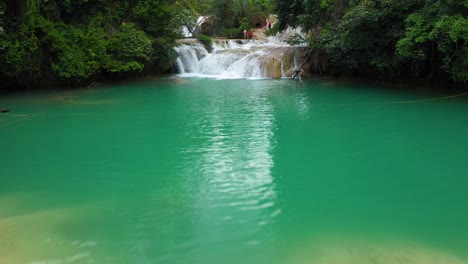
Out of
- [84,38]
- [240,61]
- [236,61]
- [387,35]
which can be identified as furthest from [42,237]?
[236,61]

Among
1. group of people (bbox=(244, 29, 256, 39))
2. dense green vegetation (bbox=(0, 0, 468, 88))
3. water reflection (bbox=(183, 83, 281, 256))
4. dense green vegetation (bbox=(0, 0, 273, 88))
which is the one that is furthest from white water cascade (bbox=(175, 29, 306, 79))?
water reflection (bbox=(183, 83, 281, 256))

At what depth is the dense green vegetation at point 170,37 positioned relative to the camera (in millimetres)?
11758

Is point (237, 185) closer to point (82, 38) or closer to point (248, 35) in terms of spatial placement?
point (82, 38)

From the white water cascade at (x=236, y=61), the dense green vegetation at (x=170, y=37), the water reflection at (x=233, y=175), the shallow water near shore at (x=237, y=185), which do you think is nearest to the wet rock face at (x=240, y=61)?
the white water cascade at (x=236, y=61)

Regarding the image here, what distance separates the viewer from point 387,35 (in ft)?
45.0

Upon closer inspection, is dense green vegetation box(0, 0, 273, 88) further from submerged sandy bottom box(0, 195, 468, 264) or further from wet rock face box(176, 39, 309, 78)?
submerged sandy bottom box(0, 195, 468, 264)

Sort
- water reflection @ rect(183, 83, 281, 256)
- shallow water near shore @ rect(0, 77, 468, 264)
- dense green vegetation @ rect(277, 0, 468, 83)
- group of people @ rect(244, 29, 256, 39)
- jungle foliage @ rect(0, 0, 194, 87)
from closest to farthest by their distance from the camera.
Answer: shallow water near shore @ rect(0, 77, 468, 264)
water reflection @ rect(183, 83, 281, 256)
dense green vegetation @ rect(277, 0, 468, 83)
jungle foliage @ rect(0, 0, 194, 87)
group of people @ rect(244, 29, 256, 39)

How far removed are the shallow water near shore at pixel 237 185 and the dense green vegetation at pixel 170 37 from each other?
2.37m

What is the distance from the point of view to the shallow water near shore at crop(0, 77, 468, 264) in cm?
404

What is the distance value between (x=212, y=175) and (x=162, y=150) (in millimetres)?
1769

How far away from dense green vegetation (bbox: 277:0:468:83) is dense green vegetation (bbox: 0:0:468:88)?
3 cm

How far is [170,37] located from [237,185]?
48.6ft

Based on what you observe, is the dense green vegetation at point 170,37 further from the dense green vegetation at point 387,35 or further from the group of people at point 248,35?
the group of people at point 248,35

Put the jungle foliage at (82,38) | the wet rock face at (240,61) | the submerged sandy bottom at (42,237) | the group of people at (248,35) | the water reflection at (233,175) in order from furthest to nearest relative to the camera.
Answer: the group of people at (248,35) → the wet rock face at (240,61) → the jungle foliage at (82,38) → the water reflection at (233,175) → the submerged sandy bottom at (42,237)
